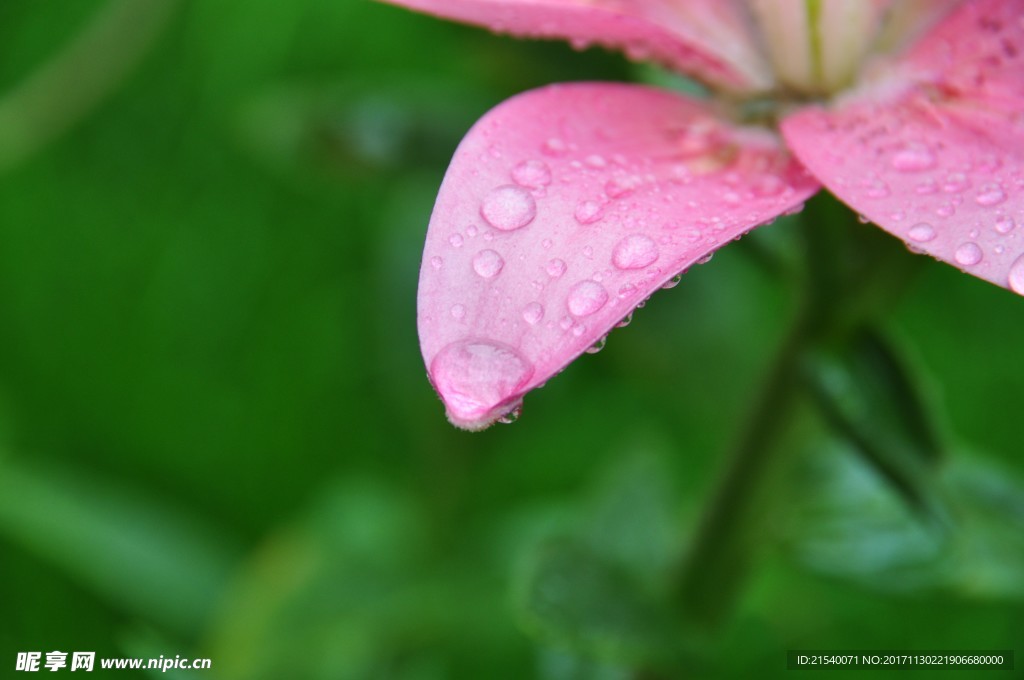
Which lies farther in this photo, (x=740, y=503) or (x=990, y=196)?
(x=740, y=503)

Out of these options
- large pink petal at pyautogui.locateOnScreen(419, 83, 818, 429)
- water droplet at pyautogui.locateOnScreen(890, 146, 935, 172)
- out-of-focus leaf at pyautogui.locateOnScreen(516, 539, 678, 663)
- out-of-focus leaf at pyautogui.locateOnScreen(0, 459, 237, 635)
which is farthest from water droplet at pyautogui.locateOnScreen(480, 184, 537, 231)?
out-of-focus leaf at pyautogui.locateOnScreen(0, 459, 237, 635)

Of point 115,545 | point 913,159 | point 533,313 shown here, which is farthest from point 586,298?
point 115,545

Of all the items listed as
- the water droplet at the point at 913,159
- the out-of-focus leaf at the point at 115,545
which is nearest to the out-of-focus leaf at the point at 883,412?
the water droplet at the point at 913,159

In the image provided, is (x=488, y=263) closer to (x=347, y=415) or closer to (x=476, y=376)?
(x=476, y=376)

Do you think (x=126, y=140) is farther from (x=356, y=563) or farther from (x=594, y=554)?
(x=594, y=554)

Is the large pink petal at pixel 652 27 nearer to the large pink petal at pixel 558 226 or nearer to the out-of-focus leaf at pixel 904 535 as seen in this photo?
the large pink petal at pixel 558 226

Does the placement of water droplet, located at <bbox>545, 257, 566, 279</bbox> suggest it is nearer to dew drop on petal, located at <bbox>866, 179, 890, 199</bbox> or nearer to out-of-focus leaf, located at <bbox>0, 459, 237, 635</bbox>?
dew drop on petal, located at <bbox>866, 179, 890, 199</bbox>

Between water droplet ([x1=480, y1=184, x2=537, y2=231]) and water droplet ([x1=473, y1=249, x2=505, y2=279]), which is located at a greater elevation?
water droplet ([x1=480, y1=184, x2=537, y2=231])
